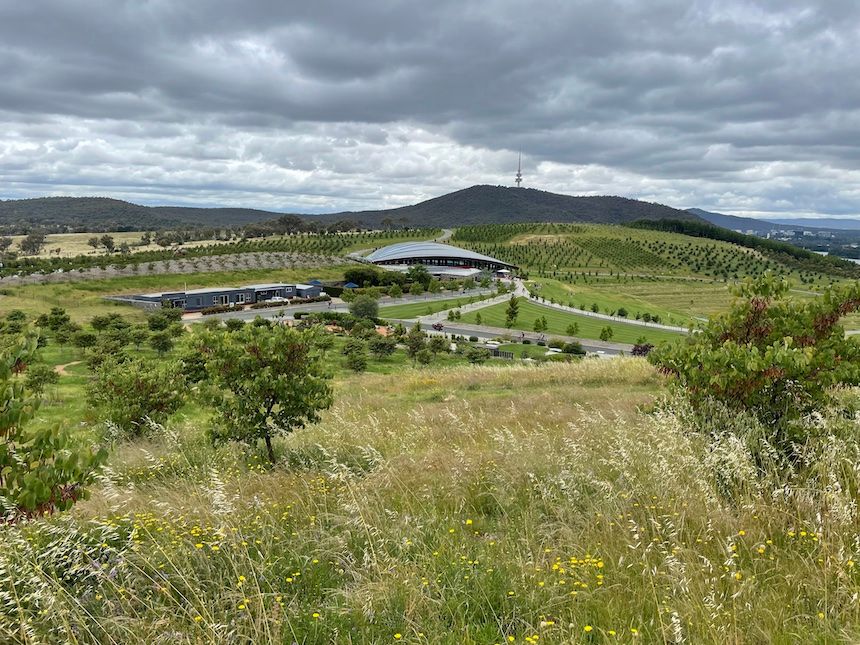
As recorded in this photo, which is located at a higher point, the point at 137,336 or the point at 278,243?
the point at 278,243

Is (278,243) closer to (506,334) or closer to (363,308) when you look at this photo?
(363,308)

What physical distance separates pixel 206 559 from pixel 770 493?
16.2 ft

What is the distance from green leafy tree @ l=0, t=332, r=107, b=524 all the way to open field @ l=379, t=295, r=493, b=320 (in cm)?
6919

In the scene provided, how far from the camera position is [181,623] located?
3400 mm

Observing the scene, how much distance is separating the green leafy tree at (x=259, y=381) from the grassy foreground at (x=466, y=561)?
4.29 m

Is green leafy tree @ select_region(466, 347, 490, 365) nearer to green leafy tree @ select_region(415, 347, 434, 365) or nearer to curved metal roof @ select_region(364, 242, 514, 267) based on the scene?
green leafy tree @ select_region(415, 347, 434, 365)

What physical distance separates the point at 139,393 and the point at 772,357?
16813 millimetres

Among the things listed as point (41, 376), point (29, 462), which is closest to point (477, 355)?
point (41, 376)

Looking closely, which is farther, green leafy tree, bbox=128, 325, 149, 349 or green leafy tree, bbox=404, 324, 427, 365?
green leafy tree, bbox=128, 325, 149, 349

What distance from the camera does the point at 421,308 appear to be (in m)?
81.2

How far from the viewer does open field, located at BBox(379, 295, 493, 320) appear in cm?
7550

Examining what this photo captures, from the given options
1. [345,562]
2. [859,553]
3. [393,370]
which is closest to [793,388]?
[859,553]

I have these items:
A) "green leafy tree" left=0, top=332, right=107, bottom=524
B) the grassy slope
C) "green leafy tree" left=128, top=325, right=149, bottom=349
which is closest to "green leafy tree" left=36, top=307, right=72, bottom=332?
"green leafy tree" left=128, top=325, right=149, bottom=349

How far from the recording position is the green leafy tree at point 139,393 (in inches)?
639
